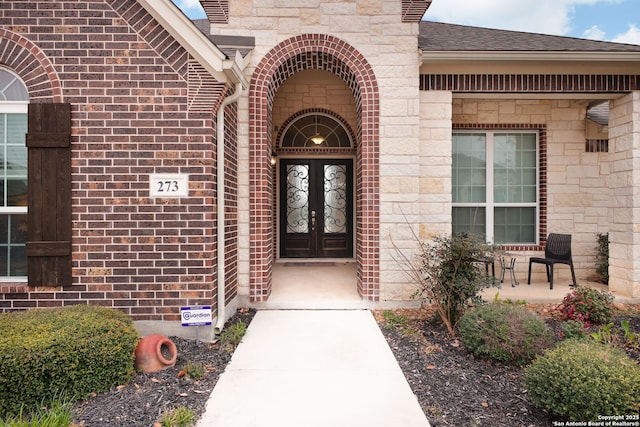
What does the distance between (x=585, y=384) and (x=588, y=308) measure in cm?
285

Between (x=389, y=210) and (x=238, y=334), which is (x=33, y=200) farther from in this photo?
(x=389, y=210)

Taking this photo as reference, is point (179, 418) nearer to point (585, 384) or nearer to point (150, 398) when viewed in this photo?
point (150, 398)

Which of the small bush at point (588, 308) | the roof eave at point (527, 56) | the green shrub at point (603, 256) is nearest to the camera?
the small bush at point (588, 308)

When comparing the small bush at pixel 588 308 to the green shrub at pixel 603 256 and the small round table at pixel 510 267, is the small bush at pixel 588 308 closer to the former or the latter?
the small round table at pixel 510 267

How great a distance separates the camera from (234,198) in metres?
5.21

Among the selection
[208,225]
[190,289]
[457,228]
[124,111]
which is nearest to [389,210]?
[457,228]

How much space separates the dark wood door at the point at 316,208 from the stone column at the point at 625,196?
16.7ft

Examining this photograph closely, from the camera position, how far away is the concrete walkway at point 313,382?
2.71 metres

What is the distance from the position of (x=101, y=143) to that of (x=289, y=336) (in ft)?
10.4

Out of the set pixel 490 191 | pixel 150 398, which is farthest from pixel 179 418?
pixel 490 191

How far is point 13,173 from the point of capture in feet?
13.8

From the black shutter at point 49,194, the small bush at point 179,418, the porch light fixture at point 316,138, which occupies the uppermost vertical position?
the porch light fixture at point 316,138

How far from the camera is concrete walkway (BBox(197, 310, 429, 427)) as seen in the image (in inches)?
106

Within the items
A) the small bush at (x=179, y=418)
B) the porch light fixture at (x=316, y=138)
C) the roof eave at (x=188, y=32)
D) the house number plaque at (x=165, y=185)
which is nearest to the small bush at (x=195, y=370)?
the small bush at (x=179, y=418)
